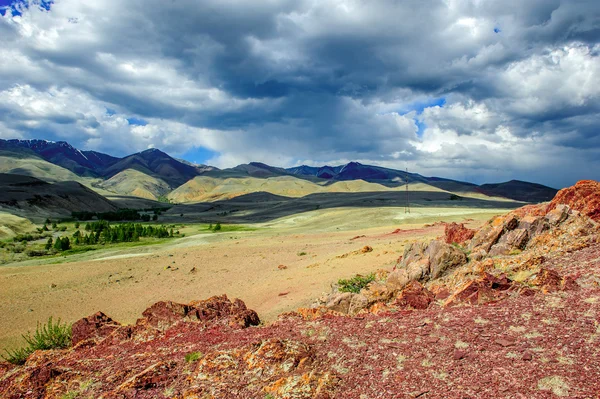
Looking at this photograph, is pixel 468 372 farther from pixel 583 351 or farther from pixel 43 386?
pixel 43 386

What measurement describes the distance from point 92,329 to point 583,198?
16.3 m

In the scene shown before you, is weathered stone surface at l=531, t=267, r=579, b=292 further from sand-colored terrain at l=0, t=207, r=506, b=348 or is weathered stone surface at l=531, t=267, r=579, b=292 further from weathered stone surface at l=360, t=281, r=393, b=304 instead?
sand-colored terrain at l=0, t=207, r=506, b=348

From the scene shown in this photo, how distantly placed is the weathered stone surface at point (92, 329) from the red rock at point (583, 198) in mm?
15014

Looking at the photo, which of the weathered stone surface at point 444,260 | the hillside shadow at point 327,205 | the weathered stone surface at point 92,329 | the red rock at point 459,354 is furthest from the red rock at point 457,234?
the hillside shadow at point 327,205

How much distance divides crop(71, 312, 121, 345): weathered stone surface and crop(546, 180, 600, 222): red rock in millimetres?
15014

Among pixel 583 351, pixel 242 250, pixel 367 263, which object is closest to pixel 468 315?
pixel 583 351

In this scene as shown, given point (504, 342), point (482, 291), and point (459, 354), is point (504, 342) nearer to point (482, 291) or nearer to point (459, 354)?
point (459, 354)

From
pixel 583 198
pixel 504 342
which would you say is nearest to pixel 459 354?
pixel 504 342

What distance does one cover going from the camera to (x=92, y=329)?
9.91m

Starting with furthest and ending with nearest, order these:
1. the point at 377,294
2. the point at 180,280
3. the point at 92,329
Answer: the point at 180,280
the point at 377,294
the point at 92,329

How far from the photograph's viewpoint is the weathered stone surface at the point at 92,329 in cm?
970

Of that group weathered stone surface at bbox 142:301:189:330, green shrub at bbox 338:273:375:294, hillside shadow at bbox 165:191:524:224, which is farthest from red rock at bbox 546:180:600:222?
hillside shadow at bbox 165:191:524:224

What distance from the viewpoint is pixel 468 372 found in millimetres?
5754

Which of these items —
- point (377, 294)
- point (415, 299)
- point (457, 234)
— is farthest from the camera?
point (457, 234)
